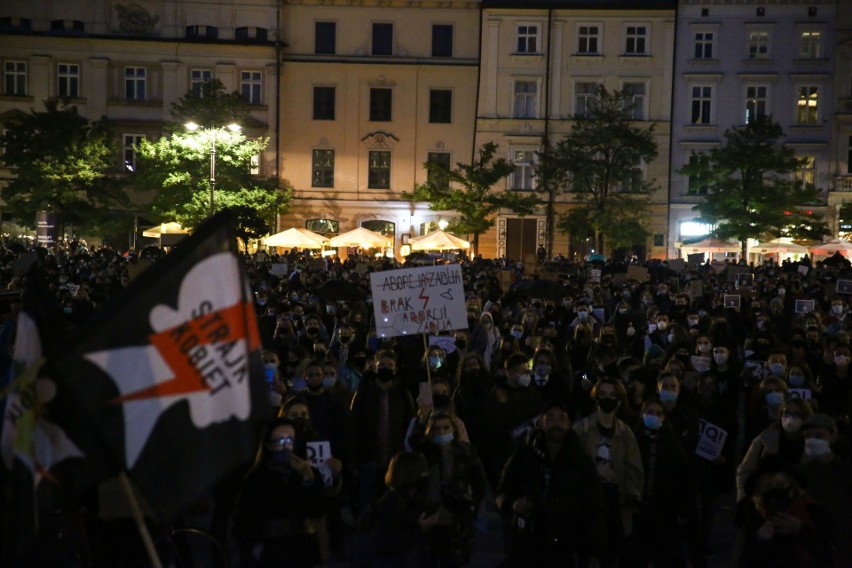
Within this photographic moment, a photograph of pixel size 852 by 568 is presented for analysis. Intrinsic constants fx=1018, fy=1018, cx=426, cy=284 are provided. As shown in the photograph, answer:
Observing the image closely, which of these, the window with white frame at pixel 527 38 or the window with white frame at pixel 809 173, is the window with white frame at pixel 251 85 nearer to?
the window with white frame at pixel 527 38

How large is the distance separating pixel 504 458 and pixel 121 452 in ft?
17.3

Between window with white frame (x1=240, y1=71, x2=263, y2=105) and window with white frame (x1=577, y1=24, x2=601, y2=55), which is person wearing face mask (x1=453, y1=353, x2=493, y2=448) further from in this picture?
window with white frame (x1=577, y1=24, x2=601, y2=55)

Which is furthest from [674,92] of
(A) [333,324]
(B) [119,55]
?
(A) [333,324]

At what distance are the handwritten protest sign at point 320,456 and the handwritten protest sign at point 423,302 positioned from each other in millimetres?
4403

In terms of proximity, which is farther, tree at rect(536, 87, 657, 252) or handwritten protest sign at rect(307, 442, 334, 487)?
tree at rect(536, 87, 657, 252)

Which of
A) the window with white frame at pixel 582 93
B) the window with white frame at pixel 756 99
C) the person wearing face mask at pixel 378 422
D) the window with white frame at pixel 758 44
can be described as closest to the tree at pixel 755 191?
the window with white frame at pixel 756 99

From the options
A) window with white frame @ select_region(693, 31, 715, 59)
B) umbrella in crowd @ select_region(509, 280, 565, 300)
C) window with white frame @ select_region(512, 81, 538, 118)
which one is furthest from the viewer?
window with white frame @ select_region(512, 81, 538, 118)

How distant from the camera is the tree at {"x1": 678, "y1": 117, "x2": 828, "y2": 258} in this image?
133 ft

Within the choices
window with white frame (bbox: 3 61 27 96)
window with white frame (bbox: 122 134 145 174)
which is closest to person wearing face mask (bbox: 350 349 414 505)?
window with white frame (bbox: 122 134 145 174)

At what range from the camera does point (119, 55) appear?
46.3 metres

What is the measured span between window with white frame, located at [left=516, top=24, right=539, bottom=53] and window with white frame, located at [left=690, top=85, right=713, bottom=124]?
760 cm

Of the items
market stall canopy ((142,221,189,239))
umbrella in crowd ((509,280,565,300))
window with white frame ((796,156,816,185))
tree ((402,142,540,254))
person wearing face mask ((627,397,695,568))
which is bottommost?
person wearing face mask ((627,397,695,568))

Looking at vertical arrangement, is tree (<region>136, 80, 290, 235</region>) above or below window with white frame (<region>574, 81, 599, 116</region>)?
below

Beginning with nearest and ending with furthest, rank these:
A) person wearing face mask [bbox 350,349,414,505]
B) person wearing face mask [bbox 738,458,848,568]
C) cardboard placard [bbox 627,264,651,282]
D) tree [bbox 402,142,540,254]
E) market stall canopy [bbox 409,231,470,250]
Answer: person wearing face mask [bbox 738,458,848,568]
person wearing face mask [bbox 350,349,414,505]
cardboard placard [bbox 627,264,651,282]
market stall canopy [bbox 409,231,470,250]
tree [bbox 402,142,540,254]
